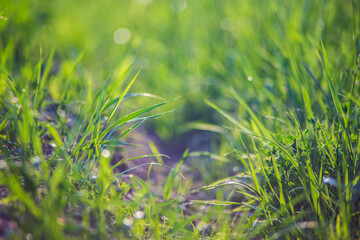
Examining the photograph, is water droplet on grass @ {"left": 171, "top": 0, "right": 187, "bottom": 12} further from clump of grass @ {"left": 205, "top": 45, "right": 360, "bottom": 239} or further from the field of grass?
clump of grass @ {"left": 205, "top": 45, "right": 360, "bottom": 239}

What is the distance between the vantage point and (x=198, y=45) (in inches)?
102

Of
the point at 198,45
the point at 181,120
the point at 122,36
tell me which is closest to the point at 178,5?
the point at 122,36

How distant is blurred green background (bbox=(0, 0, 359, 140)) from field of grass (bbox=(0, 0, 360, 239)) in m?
0.02

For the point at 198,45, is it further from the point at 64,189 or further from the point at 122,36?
the point at 64,189

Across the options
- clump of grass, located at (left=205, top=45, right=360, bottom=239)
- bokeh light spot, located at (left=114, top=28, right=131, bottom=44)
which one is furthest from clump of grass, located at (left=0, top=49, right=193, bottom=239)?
bokeh light spot, located at (left=114, top=28, right=131, bottom=44)

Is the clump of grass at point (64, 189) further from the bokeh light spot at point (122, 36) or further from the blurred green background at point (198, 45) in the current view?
the bokeh light spot at point (122, 36)

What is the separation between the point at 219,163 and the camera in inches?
68.9

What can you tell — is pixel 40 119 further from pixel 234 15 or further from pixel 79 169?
pixel 234 15

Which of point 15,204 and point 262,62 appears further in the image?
point 262,62

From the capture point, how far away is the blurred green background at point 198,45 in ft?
6.17

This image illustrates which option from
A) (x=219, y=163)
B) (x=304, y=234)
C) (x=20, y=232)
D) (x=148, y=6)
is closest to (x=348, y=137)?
(x=304, y=234)

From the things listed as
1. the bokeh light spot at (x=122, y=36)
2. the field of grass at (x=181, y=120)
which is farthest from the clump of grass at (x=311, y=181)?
the bokeh light spot at (x=122, y=36)

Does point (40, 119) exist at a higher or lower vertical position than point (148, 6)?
lower

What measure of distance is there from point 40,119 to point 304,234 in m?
1.43
